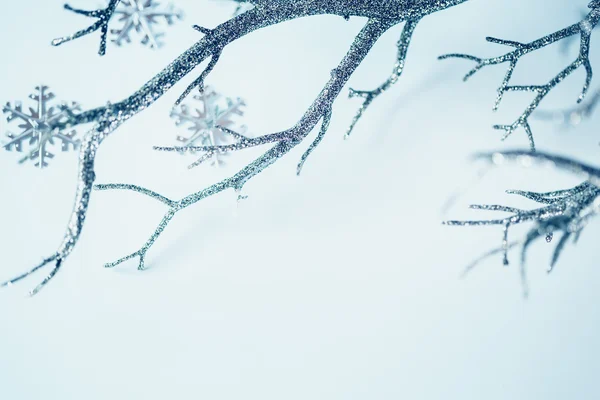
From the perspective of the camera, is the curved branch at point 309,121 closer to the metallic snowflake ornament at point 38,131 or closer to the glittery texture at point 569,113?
the metallic snowflake ornament at point 38,131

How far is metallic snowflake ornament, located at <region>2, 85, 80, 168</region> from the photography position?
1402mm

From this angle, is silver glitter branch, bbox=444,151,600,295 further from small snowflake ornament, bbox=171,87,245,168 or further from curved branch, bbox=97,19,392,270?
small snowflake ornament, bbox=171,87,245,168

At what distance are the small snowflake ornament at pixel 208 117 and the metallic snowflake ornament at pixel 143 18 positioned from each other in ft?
0.83

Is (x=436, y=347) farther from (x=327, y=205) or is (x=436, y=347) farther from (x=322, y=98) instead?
(x=322, y=98)

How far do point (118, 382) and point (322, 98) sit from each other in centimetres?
104

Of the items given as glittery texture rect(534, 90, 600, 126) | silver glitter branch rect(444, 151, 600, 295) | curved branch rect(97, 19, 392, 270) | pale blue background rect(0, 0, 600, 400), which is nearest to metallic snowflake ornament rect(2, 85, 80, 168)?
pale blue background rect(0, 0, 600, 400)

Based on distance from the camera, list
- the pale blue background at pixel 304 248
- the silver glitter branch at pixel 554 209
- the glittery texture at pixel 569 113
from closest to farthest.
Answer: the silver glitter branch at pixel 554 209 → the pale blue background at pixel 304 248 → the glittery texture at pixel 569 113

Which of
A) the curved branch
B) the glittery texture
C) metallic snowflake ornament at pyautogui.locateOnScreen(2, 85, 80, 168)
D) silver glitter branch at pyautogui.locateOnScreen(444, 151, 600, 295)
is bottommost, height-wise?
silver glitter branch at pyautogui.locateOnScreen(444, 151, 600, 295)

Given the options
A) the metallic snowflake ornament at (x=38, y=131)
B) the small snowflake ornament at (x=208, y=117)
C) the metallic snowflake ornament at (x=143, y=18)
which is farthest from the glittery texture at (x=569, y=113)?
the metallic snowflake ornament at (x=38, y=131)

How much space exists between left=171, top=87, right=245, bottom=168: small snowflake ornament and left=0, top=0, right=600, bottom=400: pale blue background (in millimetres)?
50

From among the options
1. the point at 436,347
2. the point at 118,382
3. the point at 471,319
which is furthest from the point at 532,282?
the point at 118,382

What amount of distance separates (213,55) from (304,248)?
72 centimetres

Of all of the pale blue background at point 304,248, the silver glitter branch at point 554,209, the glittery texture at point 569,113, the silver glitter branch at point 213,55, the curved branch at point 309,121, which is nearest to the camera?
the silver glitter branch at point 554,209

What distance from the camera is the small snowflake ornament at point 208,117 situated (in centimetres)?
150
